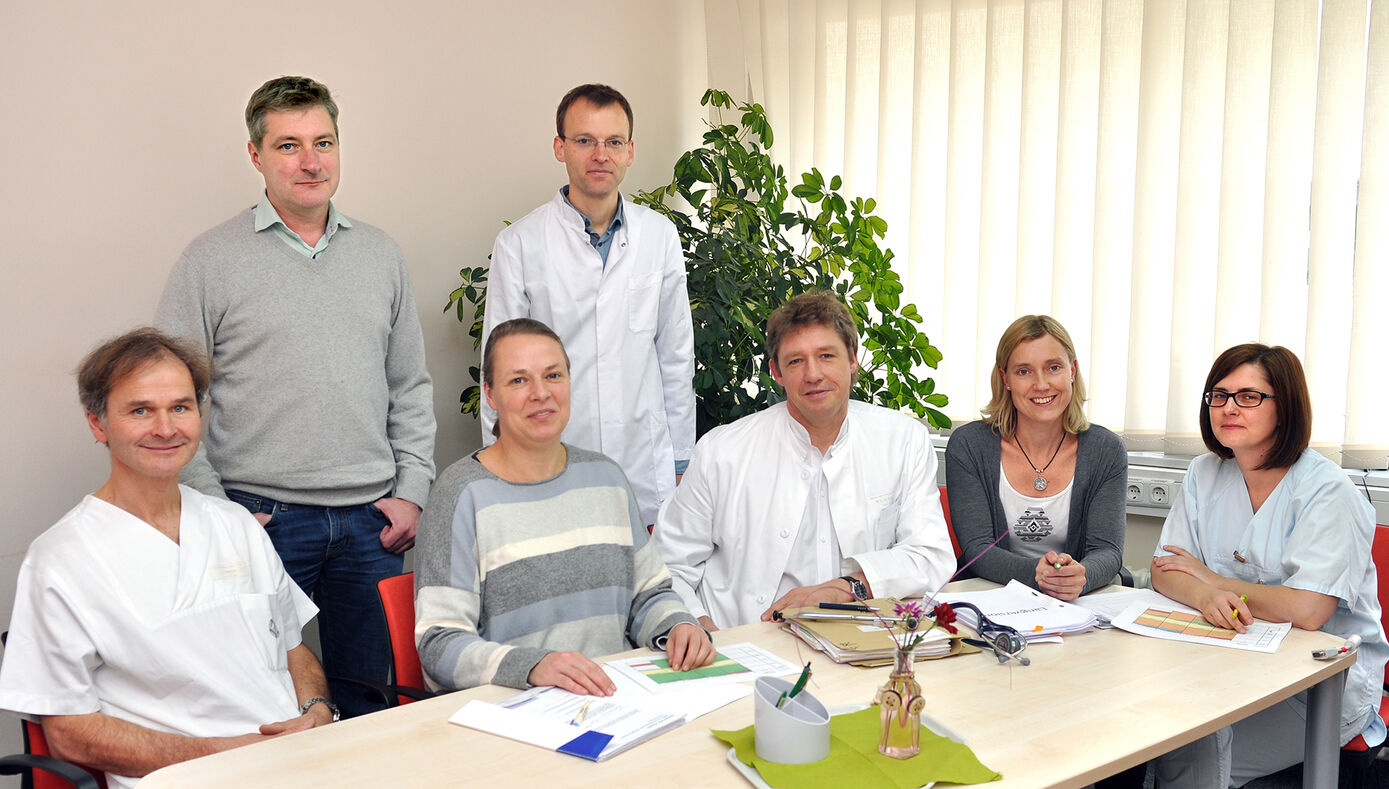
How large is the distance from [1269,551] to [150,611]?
92.0 inches

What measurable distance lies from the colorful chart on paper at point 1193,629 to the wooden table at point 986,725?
31 millimetres

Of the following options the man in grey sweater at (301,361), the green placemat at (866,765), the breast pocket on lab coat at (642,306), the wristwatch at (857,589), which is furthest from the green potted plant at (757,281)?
the green placemat at (866,765)

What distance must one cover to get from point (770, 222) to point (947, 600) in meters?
1.83

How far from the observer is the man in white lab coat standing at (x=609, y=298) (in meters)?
2.96

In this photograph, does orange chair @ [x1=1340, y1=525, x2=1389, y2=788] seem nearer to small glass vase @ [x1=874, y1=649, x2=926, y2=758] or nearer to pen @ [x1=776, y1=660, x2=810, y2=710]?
small glass vase @ [x1=874, y1=649, x2=926, y2=758]

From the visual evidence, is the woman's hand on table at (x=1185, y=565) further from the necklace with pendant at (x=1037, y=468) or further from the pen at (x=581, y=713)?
the pen at (x=581, y=713)

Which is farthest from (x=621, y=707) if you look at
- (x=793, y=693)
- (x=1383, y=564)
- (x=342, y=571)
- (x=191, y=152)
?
(x=191, y=152)

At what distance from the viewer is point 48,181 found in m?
2.68

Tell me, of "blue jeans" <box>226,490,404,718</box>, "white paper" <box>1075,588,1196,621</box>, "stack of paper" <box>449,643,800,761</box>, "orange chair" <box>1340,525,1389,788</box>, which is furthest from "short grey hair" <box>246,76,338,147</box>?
"orange chair" <box>1340,525,1389,788</box>

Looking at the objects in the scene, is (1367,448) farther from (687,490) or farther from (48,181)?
(48,181)

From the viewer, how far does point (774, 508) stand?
2609 millimetres

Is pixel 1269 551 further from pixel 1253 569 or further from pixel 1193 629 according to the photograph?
pixel 1193 629

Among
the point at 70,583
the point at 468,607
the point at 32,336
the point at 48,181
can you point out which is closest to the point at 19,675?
the point at 70,583

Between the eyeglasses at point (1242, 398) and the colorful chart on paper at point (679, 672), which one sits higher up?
the eyeglasses at point (1242, 398)
